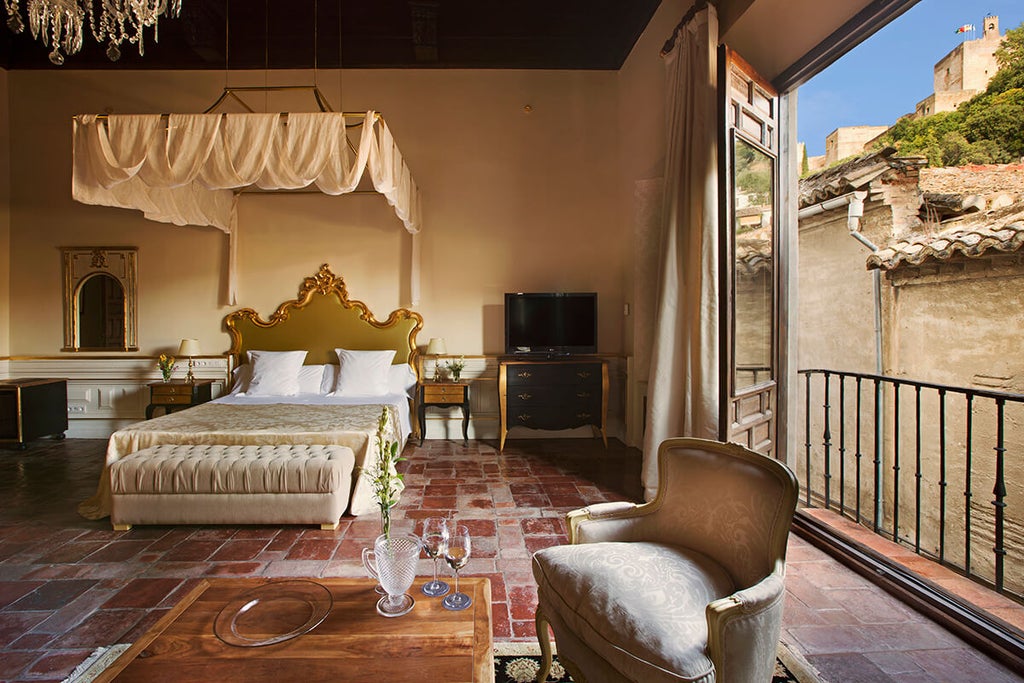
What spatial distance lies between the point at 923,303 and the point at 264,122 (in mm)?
5382

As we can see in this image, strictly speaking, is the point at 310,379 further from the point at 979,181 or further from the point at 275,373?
the point at 979,181

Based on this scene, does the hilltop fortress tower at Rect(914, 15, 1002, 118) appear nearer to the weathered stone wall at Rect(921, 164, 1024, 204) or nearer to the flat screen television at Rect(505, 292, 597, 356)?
the weathered stone wall at Rect(921, 164, 1024, 204)

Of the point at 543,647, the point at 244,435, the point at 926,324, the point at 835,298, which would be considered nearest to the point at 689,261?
the point at 543,647

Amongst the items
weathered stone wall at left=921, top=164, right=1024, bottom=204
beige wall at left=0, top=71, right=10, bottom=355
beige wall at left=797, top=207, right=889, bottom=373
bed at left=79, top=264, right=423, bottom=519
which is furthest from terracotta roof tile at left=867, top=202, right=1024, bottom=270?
beige wall at left=0, top=71, right=10, bottom=355

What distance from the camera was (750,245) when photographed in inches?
117

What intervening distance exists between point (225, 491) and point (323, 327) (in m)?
2.53

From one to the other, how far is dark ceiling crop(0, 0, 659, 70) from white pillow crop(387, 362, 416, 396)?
320 cm

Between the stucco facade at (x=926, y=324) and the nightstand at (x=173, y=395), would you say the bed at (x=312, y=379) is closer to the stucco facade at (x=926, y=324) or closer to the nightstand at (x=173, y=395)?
the nightstand at (x=173, y=395)

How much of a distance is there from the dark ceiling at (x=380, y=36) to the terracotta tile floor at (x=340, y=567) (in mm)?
4075

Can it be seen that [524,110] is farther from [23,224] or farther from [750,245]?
[23,224]

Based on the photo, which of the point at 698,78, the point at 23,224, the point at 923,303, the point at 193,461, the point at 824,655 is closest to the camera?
the point at 824,655

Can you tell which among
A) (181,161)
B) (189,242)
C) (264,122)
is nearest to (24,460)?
Answer: (189,242)

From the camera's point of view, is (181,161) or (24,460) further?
(24,460)

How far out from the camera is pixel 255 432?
10.4 ft
